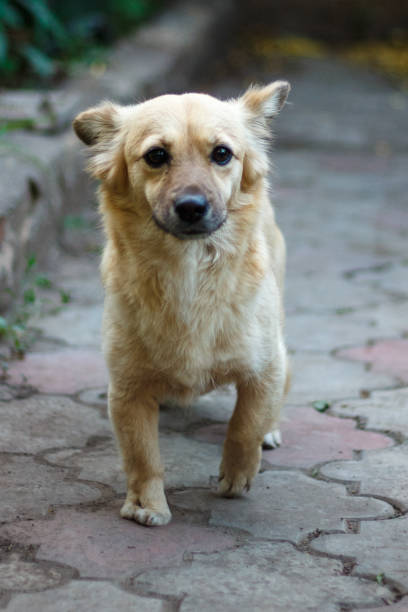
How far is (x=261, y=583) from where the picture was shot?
Answer: 2.31m

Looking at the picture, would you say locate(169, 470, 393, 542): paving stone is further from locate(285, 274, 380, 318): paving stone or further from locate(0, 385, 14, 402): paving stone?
locate(285, 274, 380, 318): paving stone

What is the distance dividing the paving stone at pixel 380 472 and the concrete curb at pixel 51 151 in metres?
1.98

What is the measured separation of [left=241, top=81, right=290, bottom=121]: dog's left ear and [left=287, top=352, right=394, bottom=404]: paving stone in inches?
49.7

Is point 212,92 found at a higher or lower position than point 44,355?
higher

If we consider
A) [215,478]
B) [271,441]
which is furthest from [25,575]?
[271,441]

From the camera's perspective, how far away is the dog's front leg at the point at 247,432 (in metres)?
2.82

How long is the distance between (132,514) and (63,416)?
33.5 inches

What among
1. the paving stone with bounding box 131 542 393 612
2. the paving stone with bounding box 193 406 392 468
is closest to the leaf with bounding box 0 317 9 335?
the paving stone with bounding box 193 406 392 468

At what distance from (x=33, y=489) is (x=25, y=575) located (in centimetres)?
54

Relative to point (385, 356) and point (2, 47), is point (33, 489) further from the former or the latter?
point (2, 47)

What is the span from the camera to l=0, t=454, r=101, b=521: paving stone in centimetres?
269

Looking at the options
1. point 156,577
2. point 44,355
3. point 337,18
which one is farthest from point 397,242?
point 337,18

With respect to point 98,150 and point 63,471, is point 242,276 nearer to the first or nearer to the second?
point 98,150

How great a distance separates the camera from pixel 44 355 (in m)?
4.09
